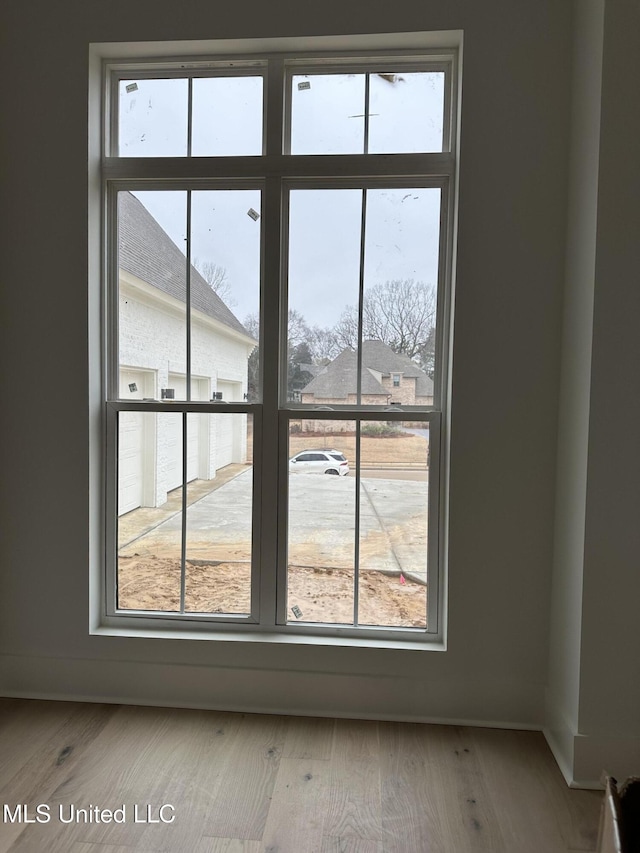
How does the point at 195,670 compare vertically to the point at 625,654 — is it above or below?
below

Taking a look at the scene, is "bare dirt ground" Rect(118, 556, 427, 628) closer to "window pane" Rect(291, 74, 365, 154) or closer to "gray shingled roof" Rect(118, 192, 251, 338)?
"gray shingled roof" Rect(118, 192, 251, 338)

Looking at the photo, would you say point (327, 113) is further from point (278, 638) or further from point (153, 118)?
point (278, 638)

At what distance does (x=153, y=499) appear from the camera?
8.23 feet

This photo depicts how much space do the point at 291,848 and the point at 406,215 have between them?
2.30m

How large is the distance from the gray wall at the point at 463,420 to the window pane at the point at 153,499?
6.5 inches

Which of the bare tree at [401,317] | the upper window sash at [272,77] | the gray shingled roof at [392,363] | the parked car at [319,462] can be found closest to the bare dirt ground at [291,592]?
the parked car at [319,462]

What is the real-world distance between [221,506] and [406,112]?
1.87 metres

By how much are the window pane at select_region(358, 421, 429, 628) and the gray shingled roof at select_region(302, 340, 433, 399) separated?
0.16 m

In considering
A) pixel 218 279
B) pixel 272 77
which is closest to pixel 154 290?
pixel 218 279

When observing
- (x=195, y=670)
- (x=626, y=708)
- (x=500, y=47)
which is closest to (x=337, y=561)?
(x=195, y=670)

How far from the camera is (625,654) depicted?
76.9 inches

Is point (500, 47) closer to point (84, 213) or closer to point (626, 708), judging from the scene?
point (84, 213)

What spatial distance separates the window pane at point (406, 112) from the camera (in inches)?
91.9

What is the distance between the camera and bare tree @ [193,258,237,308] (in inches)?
96.1
